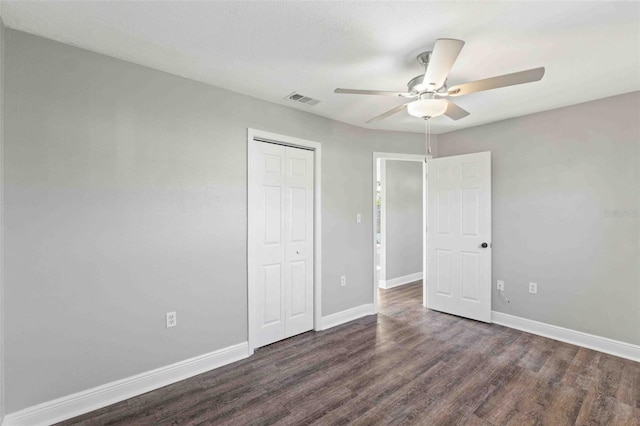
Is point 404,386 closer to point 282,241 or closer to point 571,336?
point 282,241

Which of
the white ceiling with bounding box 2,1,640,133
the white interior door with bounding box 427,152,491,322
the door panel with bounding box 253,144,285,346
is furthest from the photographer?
the white interior door with bounding box 427,152,491,322

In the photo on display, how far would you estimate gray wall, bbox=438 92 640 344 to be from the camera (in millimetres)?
2873

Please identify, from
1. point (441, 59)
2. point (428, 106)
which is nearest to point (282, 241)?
point (428, 106)

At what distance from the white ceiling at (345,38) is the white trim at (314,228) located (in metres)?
0.54

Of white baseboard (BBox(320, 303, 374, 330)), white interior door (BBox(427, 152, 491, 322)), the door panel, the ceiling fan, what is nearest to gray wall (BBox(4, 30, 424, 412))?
the door panel

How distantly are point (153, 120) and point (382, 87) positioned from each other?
197cm

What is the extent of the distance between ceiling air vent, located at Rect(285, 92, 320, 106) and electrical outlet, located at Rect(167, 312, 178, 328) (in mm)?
2245

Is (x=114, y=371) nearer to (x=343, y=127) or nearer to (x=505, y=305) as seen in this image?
(x=343, y=127)

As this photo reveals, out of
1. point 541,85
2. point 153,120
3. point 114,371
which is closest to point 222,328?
point 114,371

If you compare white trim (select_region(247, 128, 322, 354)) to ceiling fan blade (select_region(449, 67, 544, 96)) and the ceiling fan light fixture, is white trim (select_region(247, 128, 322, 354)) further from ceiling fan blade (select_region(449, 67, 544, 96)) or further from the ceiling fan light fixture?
ceiling fan blade (select_region(449, 67, 544, 96))

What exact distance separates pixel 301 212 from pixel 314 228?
267 mm

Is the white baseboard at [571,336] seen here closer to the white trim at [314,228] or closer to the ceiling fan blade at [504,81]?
the white trim at [314,228]

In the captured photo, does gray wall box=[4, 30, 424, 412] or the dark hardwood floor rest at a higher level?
gray wall box=[4, 30, 424, 412]

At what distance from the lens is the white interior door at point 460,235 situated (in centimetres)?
371
